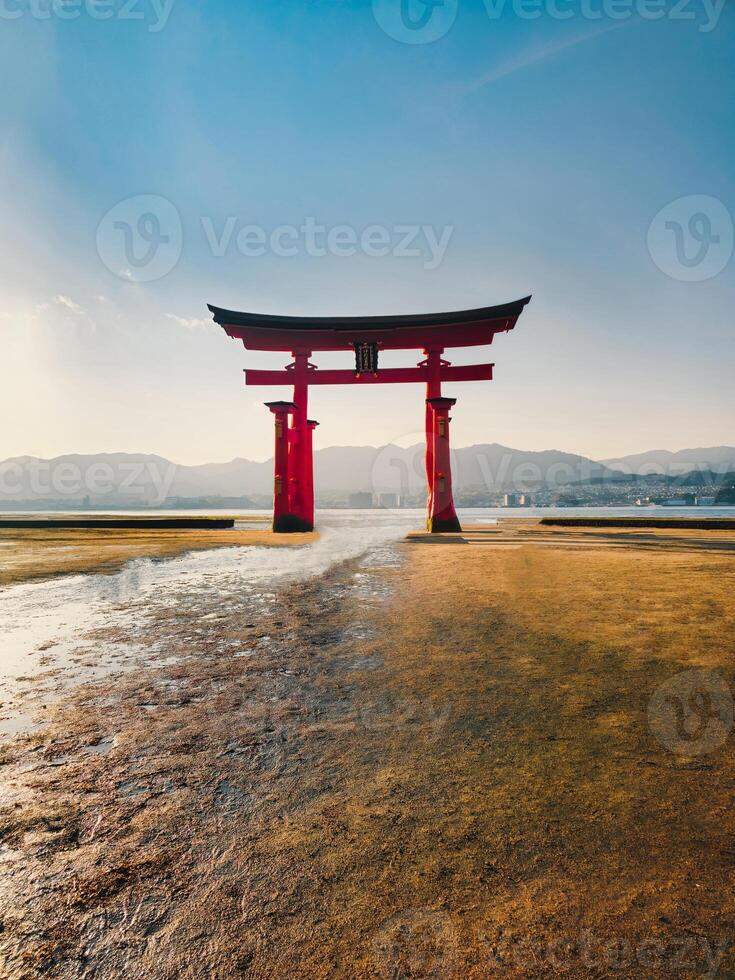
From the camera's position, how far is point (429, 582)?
5.13 m

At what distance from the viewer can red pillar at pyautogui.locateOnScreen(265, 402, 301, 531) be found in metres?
13.9

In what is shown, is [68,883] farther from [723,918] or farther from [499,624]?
[499,624]

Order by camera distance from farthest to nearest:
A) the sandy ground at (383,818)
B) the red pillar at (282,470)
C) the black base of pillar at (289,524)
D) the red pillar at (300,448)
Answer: the red pillar at (300,448) → the black base of pillar at (289,524) → the red pillar at (282,470) → the sandy ground at (383,818)

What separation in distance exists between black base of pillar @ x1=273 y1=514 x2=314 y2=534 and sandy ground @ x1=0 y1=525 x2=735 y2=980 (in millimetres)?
11411

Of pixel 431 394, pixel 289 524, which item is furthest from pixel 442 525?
pixel 289 524

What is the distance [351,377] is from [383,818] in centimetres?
1421

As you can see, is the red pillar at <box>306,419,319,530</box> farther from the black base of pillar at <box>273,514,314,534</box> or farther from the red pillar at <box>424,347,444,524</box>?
the red pillar at <box>424,347,444,524</box>

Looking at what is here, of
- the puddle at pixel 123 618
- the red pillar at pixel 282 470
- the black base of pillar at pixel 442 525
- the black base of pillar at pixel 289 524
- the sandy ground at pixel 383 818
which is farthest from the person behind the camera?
the black base of pillar at pixel 289 524

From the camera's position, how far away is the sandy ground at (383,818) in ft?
3.00

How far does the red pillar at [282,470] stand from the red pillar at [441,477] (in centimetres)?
443

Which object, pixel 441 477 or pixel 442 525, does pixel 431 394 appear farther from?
pixel 442 525

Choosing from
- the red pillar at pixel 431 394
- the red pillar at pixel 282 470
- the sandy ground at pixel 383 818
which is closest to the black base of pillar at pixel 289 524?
the red pillar at pixel 282 470

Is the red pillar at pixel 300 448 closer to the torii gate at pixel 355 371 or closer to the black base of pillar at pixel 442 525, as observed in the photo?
the torii gate at pixel 355 371

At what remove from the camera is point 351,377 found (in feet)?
48.2
